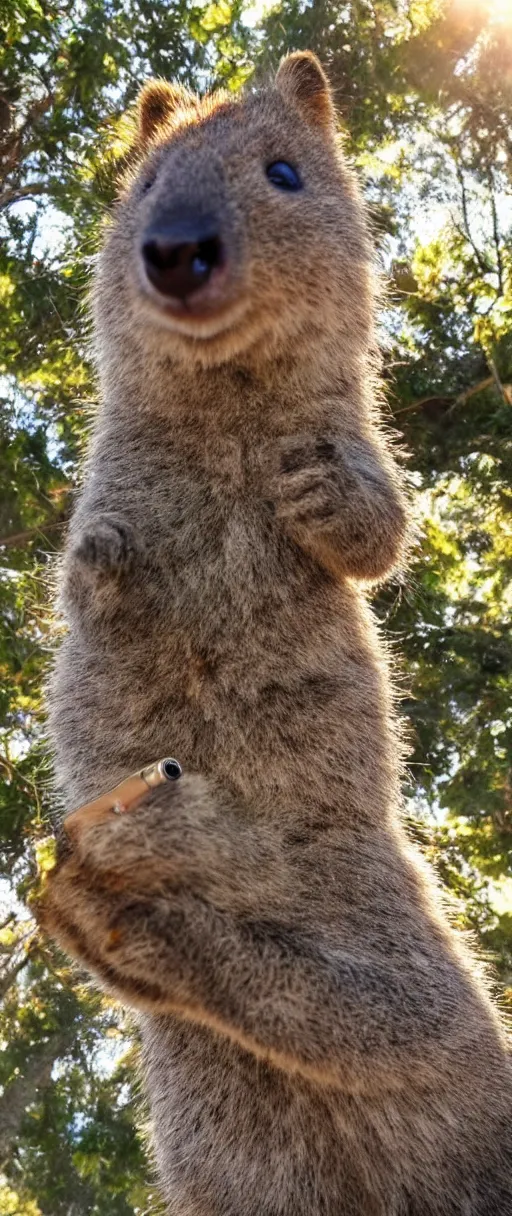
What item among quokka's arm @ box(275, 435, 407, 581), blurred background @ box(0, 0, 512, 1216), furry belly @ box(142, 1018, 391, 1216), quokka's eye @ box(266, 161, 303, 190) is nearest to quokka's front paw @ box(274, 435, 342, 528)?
quokka's arm @ box(275, 435, 407, 581)

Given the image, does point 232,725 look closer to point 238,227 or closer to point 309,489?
point 309,489

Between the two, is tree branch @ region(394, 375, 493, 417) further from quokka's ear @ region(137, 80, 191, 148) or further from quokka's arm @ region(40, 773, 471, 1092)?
quokka's arm @ region(40, 773, 471, 1092)

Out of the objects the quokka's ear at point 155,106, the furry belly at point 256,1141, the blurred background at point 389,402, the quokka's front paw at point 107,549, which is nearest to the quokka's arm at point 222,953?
the furry belly at point 256,1141

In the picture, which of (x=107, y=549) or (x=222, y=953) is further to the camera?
(x=107, y=549)

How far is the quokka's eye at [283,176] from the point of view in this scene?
265 cm

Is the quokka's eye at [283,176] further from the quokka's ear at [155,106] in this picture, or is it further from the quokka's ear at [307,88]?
the quokka's ear at [155,106]

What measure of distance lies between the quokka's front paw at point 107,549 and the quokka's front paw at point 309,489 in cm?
35

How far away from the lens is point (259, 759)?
2158 mm

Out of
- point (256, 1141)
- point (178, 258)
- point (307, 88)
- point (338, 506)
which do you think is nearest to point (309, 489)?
point (338, 506)

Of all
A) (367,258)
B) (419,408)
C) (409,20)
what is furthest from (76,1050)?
(409,20)

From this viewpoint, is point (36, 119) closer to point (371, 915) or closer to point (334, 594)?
point (334, 594)

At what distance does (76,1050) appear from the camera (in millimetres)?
9852

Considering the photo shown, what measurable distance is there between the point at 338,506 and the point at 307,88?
1.78m

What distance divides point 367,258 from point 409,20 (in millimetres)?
6851
